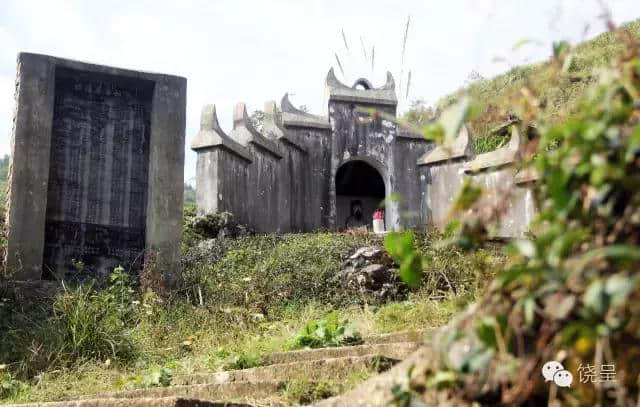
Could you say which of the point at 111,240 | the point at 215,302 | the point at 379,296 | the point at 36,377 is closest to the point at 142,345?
the point at 36,377

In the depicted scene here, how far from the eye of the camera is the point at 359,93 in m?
17.4

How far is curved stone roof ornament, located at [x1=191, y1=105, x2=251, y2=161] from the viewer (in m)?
12.5

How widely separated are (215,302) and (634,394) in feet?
22.3

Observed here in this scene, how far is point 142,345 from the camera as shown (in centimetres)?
668

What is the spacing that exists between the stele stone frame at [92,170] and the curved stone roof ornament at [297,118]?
742 centimetres

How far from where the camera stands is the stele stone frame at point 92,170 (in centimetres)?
826

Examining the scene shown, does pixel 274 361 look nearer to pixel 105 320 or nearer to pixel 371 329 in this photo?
pixel 371 329

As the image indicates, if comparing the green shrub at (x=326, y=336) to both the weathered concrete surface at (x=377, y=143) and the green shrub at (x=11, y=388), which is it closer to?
the green shrub at (x=11, y=388)

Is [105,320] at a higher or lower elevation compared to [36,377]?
higher

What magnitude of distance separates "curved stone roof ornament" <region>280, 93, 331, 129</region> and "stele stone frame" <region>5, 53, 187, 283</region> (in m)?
7.42

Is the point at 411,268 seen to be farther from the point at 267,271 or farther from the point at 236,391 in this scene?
the point at 267,271

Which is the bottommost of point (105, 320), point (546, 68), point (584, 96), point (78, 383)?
point (78, 383)

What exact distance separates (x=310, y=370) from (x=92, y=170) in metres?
5.42

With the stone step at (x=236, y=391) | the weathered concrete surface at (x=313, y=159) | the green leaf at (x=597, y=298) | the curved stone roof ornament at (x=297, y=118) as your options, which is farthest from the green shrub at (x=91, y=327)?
the curved stone roof ornament at (x=297, y=118)
